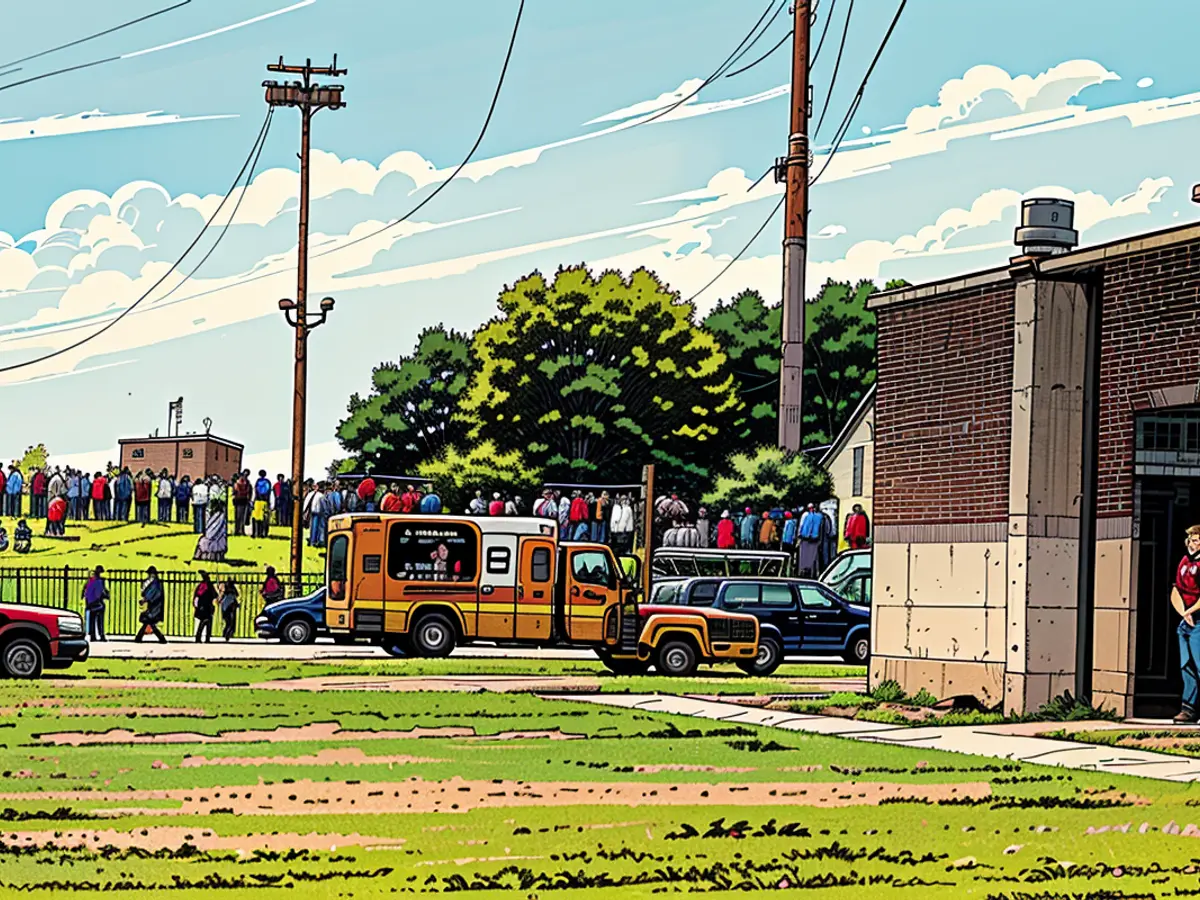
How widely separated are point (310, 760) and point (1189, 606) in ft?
29.2

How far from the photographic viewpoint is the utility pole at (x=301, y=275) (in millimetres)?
53781

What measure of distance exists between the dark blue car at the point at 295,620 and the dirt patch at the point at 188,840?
30970 mm

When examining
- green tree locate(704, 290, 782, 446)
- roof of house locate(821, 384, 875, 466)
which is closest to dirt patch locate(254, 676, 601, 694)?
roof of house locate(821, 384, 875, 466)

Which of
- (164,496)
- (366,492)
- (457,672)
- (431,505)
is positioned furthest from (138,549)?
(457,672)

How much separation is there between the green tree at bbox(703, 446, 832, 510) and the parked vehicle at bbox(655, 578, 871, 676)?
16867 mm

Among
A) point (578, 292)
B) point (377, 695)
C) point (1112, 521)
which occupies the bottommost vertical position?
point (377, 695)

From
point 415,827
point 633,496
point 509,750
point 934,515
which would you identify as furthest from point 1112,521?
point 633,496

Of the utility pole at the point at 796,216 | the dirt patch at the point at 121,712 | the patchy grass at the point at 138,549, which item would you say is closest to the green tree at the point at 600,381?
the patchy grass at the point at 138,549

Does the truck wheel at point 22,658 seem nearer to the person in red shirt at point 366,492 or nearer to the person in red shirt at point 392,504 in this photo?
the person in red shirt at point 392,504

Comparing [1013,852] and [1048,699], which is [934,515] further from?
[1013,852]

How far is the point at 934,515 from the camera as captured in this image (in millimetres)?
23547

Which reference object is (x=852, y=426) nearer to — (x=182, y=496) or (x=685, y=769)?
(x=182, y=496)

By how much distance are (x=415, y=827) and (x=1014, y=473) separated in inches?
443

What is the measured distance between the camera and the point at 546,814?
13.2 m
